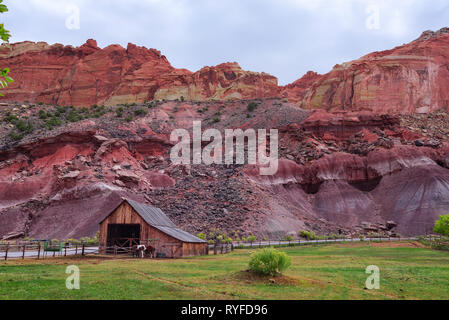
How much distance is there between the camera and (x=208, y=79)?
117 metres

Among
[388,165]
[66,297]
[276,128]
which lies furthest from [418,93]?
[66,297]

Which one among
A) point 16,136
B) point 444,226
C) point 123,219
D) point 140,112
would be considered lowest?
point 444,226

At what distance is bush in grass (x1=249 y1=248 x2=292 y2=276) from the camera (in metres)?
14.4

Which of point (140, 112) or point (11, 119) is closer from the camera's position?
point (11, 119)

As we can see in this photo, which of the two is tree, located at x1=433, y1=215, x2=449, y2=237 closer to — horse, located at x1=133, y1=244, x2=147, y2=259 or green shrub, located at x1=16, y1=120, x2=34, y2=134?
horse, located at x1=133, y1=244, x2=147, y2=259

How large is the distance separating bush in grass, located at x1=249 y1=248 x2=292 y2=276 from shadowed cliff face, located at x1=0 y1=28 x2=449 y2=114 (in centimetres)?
8157

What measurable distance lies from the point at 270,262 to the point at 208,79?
10718 cm

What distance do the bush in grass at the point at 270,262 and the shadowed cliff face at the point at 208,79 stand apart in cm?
8157

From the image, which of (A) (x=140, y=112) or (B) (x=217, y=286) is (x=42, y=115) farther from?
(B) (x=217, y=286)

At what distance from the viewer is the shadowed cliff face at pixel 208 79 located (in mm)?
90062

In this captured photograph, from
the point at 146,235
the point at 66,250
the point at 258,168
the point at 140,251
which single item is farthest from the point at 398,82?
the point at 66,250

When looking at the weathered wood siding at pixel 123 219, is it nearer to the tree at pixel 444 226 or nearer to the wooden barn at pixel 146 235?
the wooden barn at pixel 146 235

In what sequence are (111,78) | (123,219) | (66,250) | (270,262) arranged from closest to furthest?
(270,262), (123,219), (66,250), (111,78)

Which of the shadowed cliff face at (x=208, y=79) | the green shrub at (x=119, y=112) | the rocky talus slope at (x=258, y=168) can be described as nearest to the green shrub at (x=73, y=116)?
the rocky talus slope at (x=258, y=168)
